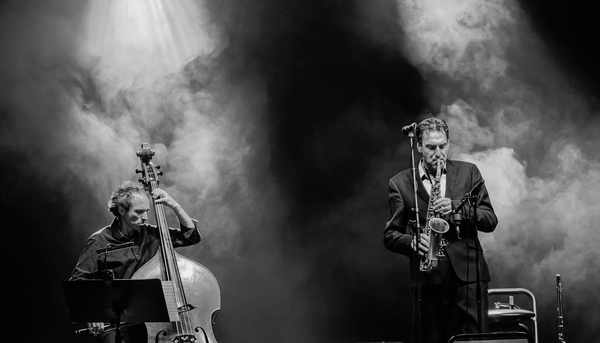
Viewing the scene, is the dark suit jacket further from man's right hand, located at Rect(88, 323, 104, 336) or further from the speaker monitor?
man's right hand, located at Rect(88, 323, 104, 336)

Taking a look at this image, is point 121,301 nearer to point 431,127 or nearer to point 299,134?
point 431,127

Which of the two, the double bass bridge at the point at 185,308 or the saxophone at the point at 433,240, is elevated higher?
the saxophone at the point at 433,240

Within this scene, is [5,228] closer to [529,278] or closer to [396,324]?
[396,324]

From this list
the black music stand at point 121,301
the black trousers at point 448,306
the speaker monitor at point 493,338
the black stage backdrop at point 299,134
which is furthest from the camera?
the black stage backdrop at point 299,134

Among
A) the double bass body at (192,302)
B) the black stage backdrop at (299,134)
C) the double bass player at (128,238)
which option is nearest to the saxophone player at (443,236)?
the double bass body at (192,302)

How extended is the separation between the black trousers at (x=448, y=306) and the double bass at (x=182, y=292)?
1.23m

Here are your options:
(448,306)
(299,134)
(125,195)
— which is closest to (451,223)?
(448,306)

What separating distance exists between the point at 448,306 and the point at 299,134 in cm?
237

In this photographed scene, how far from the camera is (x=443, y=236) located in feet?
12.5

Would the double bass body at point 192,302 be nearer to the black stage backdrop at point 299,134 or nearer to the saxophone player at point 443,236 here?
the saxophone player at point 443,236

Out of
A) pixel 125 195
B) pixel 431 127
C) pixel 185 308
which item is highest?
pixel 431 127

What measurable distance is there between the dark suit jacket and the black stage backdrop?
157 centimetres

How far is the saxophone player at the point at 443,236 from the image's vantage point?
3.66m

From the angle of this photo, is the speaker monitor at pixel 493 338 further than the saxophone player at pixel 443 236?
No
